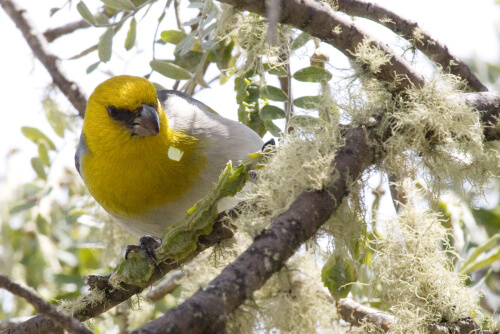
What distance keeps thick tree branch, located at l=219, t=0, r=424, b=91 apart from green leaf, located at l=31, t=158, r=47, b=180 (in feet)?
7.99

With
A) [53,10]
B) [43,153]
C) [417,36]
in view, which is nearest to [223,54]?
[53,10]

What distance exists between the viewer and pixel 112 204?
3068mm

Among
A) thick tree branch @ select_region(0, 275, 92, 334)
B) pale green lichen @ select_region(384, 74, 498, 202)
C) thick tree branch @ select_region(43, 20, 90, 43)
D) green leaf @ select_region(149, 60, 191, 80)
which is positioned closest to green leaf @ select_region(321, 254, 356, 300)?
pale green lichen @ select_region(384, 74, 498, 202)

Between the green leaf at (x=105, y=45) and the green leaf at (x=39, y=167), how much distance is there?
119 cm

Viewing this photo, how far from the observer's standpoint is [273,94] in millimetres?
2992

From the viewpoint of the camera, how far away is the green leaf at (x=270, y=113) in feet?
9.86

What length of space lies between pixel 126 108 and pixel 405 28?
153 centimetres

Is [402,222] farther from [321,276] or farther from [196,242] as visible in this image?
[196,242]

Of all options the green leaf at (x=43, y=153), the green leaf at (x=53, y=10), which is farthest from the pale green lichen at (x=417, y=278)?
the green leaf at (x=43, y=153)

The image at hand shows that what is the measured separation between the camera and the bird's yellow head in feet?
9.81

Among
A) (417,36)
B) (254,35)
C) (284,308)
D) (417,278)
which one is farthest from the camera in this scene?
(254,35)

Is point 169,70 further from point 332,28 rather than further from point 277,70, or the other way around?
point 332,28

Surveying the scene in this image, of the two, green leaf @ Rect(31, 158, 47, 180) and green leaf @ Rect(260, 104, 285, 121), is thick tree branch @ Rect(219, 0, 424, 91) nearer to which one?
green leaf @ Rect(260, 104, 285, 121)

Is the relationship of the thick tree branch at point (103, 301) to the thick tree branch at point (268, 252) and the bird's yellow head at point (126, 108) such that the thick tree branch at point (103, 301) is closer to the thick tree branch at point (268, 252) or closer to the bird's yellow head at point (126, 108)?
the thick tree branch at point (268, 252)
